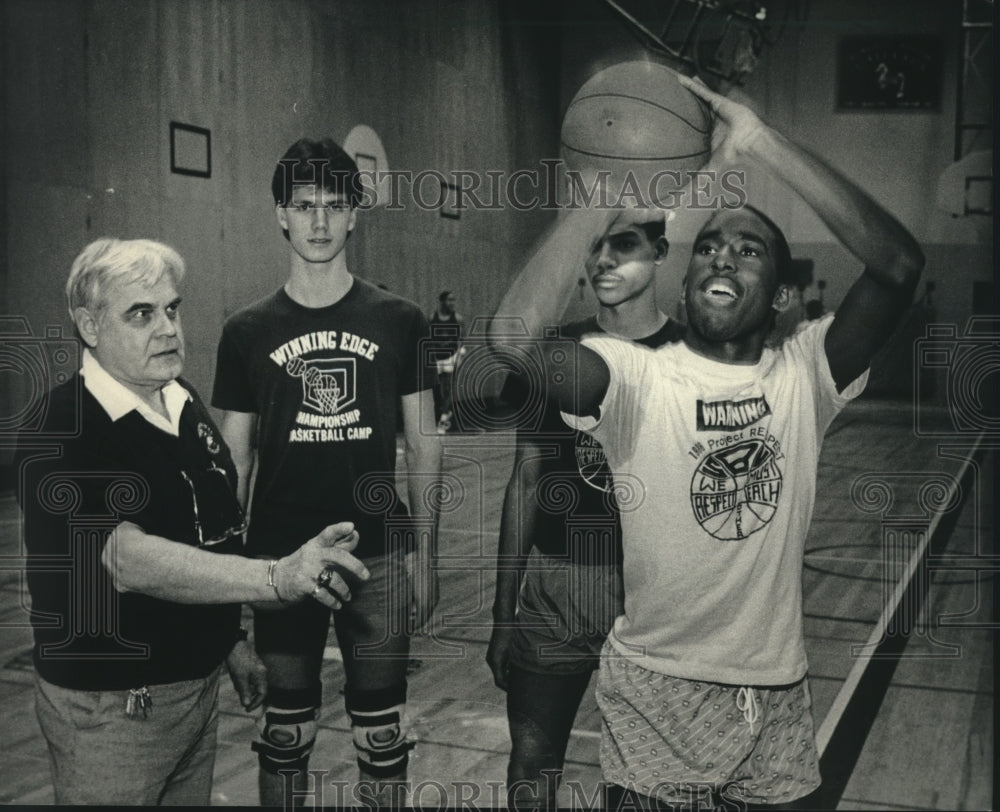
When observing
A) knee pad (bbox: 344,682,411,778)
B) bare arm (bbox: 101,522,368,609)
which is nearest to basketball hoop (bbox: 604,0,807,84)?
bare arm (bbox: 101,522,368,609)

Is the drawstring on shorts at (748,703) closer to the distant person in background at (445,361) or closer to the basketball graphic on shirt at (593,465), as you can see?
A: the basketball graphic on shirt at (593,465)

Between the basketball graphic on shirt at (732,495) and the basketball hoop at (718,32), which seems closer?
the basketball graphic on shirt at (732,495)

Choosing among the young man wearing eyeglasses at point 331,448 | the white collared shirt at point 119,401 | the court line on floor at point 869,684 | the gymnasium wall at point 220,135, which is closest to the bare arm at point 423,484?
the young man wearing eyeglasses at point 331,448

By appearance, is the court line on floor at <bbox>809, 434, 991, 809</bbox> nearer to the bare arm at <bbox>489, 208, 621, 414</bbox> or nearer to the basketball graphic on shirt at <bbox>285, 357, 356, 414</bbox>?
the bare arm at <bbox>489, 208, 621, 414</bbox>

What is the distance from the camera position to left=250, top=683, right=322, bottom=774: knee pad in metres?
2.65

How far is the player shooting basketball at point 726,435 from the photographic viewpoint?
2.32 metres

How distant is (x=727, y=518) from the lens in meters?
2.43

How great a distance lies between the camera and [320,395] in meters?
2.58

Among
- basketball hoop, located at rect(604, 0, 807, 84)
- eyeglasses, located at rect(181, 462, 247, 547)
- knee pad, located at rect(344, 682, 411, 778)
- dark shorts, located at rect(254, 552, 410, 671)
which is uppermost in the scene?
basketball hoop, located at rect(604, 0, 807, 84)

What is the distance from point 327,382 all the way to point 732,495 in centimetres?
95

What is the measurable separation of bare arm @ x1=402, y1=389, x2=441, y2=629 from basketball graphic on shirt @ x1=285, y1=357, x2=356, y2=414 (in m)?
0.14

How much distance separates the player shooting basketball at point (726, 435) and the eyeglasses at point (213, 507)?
700 millimetres

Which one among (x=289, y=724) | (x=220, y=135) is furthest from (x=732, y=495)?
(x=220, y=135)

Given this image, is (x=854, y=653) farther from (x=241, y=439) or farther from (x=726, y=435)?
(x=241, y=439)
